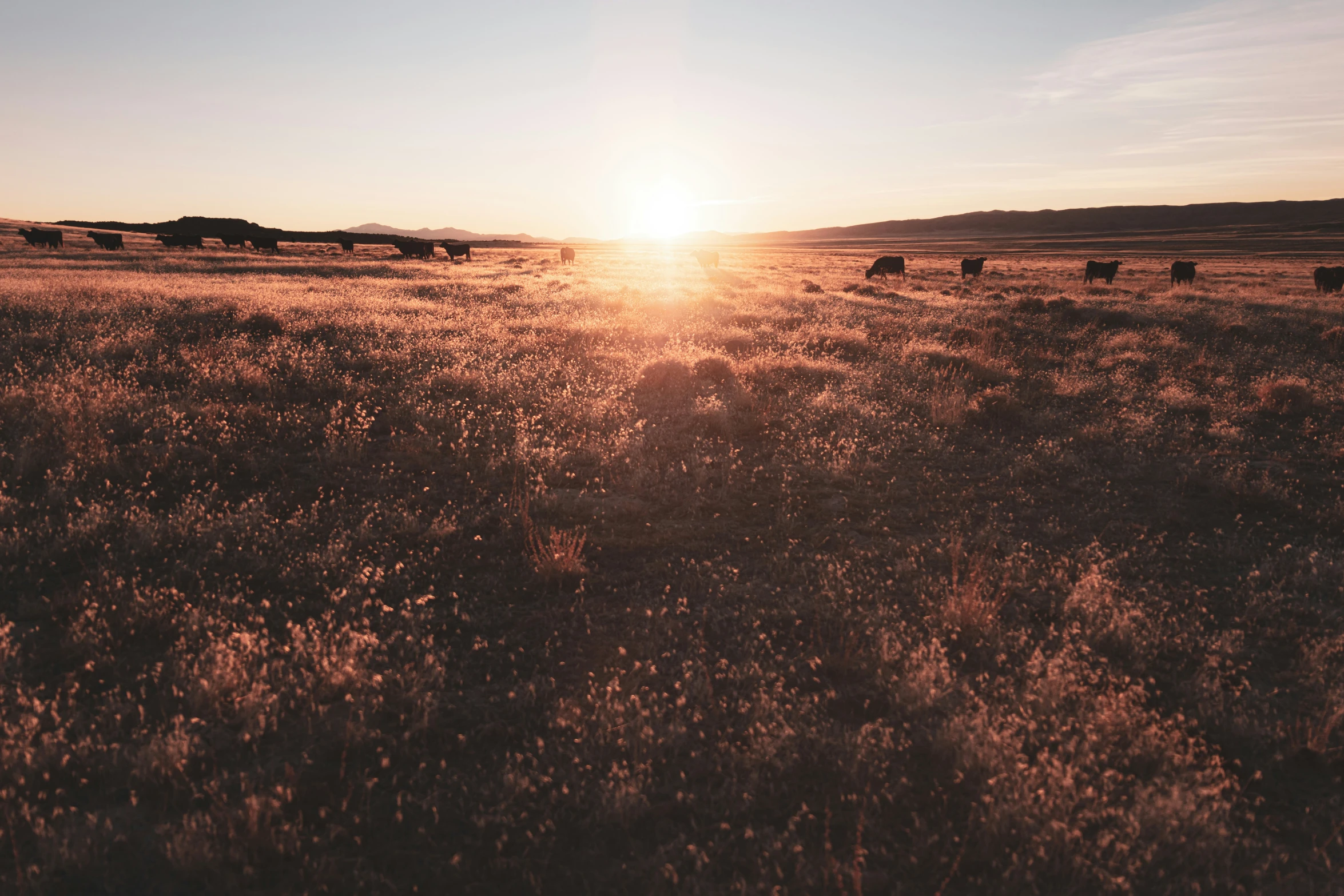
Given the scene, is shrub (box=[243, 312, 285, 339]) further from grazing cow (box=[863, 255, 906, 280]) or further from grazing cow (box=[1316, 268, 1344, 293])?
grazing cow (box=[1316, 268, 1344, 293])

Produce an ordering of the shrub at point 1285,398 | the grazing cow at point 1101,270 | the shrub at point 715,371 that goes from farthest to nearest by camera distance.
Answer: the grazing cow at point 1101,270, the shrub at point 715,371, the shrub at point 1285,398

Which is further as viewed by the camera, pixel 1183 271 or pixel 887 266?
pixel 887 266

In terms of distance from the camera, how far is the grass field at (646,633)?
304 cm

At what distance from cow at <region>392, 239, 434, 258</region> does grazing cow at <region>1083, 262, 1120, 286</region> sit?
4269 cm

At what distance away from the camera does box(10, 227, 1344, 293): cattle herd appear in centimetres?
2844

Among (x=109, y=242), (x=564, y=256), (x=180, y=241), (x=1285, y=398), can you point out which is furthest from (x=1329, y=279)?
(x=180, y=241)

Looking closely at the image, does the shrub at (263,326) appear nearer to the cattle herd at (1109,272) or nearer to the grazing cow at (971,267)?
the cattle herd at (1109,272)

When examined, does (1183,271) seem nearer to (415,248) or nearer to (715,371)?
(715,371)

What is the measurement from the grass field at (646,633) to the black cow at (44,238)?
4333 cm

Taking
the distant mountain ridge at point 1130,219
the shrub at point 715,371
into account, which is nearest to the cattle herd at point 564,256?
the shrub at point 715,371

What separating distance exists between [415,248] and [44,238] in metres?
22.7

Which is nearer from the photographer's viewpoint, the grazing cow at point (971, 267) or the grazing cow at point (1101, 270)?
the grazing cow at point (1101, 270)

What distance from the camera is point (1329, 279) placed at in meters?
27.8

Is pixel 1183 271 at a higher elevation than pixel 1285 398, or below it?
higher
